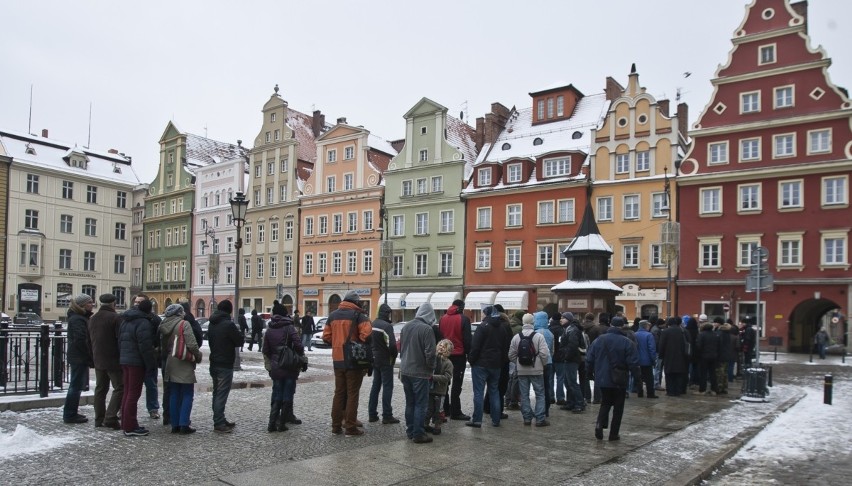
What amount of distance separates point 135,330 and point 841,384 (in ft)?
62.0

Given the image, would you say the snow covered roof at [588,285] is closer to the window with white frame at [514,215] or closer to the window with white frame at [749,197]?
the window with white frame at [749,197]

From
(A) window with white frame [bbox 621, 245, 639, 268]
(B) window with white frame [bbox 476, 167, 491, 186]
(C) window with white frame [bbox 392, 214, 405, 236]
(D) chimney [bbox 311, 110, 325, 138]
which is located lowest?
(A) window with white frame [bbox 621, 245, 639, 268]

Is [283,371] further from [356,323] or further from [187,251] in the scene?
[187,251]

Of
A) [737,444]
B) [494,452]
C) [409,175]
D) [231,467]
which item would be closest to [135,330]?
[231,467]

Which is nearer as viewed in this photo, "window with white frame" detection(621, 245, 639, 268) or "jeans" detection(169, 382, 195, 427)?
"jeans" detection(169, 382, 195, 427)

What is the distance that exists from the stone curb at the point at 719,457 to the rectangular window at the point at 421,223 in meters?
34.4

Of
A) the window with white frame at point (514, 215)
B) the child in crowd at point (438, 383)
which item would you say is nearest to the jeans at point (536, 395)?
the child in crowd at point (438, 383)

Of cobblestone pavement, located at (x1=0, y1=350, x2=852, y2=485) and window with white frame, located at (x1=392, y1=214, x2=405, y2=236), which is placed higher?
window with white frame, located at (x1=392, y1=214, x2=405, y2=236)

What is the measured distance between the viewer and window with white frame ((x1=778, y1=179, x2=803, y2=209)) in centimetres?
3475

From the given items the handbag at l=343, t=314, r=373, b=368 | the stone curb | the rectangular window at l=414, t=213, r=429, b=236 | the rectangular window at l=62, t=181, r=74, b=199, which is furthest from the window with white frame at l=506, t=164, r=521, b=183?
the rectangular window at l=62, t=181, r=74, b=199

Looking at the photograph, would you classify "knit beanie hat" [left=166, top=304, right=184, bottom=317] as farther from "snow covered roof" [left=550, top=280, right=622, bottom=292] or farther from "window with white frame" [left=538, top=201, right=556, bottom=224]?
"window with white frame" [left=538, top=201, right=556, bottom=224]

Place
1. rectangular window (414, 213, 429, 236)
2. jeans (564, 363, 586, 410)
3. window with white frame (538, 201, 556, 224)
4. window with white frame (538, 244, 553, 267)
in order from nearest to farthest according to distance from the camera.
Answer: jeans (564, 363, 586, 410)
window with white frame (538, 244, 553, 267)
window with white frame (538, 201, 556, 224)
rectangular window (414, 213, 429, 236)

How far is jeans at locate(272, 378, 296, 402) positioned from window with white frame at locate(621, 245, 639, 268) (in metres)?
31.7

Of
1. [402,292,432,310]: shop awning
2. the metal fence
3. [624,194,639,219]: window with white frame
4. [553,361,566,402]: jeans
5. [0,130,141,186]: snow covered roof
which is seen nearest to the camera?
the metal fence
